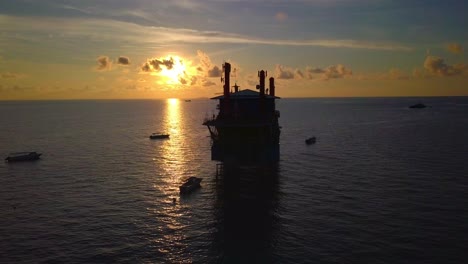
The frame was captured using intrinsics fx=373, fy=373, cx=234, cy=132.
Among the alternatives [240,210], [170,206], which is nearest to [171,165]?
[170,206]

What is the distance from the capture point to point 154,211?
5784 cm

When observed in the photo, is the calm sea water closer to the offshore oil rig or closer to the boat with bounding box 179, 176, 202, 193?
the boat with bounding box 179, 176, 202, 193

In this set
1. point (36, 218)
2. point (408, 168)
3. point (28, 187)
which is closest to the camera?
point (36, 218)

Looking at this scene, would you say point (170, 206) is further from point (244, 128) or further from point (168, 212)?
point (244, 128)

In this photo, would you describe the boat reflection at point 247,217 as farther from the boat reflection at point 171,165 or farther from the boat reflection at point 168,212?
the boat reflection at point 171,165

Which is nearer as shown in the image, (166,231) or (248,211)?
(166,231)

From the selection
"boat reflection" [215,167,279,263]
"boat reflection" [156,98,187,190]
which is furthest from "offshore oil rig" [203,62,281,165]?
"boat reflection" [156,98,187,190]

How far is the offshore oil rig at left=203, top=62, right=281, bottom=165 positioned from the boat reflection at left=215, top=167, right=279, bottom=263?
560cm

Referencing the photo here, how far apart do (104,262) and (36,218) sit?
20689mm

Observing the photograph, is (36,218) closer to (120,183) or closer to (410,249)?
(120,183)

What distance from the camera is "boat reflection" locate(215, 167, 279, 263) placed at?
43344 millimetres

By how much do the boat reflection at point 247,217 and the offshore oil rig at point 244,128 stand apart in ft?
18.4

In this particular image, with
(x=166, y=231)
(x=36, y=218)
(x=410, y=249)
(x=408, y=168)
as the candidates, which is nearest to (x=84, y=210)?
(x=36, y=218)

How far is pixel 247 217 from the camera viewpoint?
55.2m
